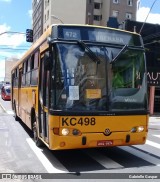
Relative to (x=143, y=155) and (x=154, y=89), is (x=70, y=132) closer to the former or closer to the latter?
(x=143, y=155)

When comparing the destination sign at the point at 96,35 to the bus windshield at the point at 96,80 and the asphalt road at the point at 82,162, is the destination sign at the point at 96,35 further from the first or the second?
the asphalt road at the point at 82,162

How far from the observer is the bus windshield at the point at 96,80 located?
780cm

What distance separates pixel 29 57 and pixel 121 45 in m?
4.49

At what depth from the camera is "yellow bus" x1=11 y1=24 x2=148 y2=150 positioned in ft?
Answer: 25.5

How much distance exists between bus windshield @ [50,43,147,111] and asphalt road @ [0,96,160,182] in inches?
51.5

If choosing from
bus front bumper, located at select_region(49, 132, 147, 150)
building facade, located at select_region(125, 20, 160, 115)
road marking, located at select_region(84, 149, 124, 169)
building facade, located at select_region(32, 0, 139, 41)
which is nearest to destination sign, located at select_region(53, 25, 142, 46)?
bus front bumper, located at select_region(49, 132, 147, 150)

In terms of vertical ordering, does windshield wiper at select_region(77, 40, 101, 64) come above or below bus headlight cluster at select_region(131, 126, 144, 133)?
above

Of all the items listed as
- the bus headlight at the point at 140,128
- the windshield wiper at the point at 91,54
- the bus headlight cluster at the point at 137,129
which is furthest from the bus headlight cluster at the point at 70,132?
the windshield wiper at the point at 91,54

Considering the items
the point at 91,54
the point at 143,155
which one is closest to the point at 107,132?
the point at 91,54

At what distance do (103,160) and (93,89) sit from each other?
6.21 ft

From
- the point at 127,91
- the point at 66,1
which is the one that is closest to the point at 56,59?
the point at 127,91

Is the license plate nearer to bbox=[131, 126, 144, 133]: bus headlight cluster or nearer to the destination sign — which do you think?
bbox=[131, 126, 144, 133]: bus headlight cluster

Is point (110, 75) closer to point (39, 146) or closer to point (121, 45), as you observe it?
point (121, 45)

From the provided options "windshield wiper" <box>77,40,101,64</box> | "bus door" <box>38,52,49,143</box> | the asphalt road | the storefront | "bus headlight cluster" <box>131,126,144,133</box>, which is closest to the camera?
the asphalt road
